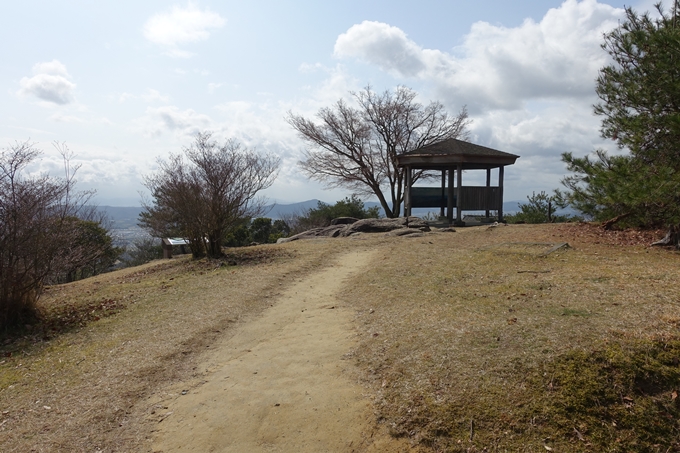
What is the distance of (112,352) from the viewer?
5.73 metres

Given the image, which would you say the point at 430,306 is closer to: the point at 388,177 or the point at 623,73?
the point at 623,73

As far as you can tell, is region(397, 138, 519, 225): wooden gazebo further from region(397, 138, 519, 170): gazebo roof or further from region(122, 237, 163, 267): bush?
region(122, 237, 163, 267): bush

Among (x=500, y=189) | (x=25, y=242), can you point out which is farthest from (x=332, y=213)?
(x=25, y=242)

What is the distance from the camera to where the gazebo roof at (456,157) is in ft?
60.6

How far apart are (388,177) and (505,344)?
21.3 m

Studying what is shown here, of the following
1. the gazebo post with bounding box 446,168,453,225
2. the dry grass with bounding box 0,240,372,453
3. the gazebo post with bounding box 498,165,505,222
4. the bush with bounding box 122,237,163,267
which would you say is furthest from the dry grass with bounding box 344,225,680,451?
the bush with bounding box 122,237,163,267

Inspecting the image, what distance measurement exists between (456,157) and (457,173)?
745 millimetres

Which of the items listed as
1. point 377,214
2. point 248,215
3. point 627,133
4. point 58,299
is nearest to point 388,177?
point 377,214

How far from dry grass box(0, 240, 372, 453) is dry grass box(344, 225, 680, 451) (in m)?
2.06

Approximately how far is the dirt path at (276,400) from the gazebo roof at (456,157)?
13.7m

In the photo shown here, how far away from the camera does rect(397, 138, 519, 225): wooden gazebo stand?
61.2 ft

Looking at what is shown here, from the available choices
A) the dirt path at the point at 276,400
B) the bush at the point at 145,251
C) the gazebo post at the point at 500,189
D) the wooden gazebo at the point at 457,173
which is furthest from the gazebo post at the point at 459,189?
the bush at the point at 145,251

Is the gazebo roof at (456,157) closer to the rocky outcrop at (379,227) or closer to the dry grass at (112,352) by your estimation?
the rocky outcrop at (379,227)

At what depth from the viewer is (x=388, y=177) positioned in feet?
83.1
